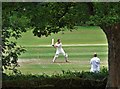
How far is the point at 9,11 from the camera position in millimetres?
7754

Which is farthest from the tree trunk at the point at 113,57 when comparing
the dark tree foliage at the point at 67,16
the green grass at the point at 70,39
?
the green grass at the point at 70,39

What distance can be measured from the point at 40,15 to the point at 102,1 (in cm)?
146

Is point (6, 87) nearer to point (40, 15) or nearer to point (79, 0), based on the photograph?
point (40, 15)

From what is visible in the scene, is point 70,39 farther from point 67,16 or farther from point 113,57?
point 67,16

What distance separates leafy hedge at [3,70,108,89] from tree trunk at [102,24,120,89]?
0.98 metres

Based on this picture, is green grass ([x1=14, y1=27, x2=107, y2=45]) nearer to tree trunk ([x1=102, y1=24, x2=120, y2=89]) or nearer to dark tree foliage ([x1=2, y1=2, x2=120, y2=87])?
tree trunk ([x1=102, y1=24, x2=120, y2=89])

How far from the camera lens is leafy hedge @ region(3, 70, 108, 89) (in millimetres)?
11500

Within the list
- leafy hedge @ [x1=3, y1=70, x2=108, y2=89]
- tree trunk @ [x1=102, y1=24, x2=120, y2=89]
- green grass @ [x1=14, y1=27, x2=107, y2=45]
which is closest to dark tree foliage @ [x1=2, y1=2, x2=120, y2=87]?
tree trunk @ [x1=102, y1=24, x2=120, y2=89]

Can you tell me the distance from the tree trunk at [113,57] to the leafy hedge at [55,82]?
0.98 metres

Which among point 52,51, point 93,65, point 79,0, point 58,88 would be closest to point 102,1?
point 79,0

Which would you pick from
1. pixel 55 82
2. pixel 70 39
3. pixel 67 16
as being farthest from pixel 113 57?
pixel 70 39

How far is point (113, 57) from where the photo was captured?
34.1ft

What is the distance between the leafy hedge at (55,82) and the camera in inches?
453

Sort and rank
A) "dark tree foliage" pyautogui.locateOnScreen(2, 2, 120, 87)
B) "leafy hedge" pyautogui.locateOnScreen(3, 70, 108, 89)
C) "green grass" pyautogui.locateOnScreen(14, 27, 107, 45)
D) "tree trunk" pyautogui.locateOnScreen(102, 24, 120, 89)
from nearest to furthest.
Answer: "dark tree foliage" pyautogui.locateOnScreen(2, 2, 120, 87) → "tree trunk" pyautogui.locateOnScreen(102, 24, 120, 89) → "leafy hedge" pyautogui.locateOnScreen(3, 70, 108, 89) → "green grass" pyautogui.locateOnScreen(14, 27, 107, 45)
